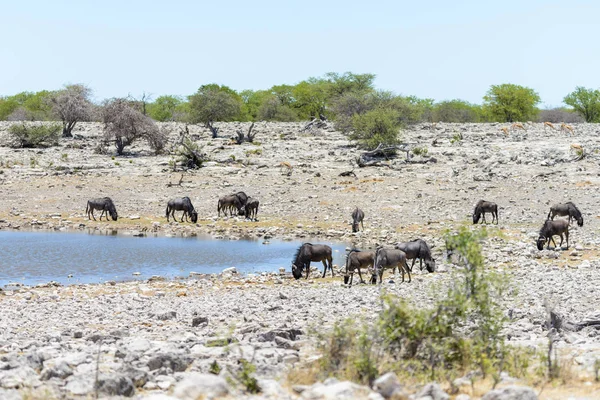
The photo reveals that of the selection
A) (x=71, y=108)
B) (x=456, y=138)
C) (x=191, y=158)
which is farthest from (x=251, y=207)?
(x=71, y=108)

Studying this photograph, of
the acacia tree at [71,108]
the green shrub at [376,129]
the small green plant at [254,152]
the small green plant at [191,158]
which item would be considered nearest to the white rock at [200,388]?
the small green plant at [191,158]

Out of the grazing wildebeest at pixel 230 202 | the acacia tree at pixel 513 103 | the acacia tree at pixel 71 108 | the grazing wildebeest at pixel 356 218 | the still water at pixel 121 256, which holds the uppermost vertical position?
the acacia tree at pixel 513 103

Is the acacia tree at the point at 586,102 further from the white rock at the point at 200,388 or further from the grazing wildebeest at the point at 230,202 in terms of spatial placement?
the white rock at the point at 200,388

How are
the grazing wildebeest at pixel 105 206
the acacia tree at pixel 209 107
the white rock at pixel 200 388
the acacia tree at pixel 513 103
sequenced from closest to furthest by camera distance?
the white rock at pixel 200 388, the grazing wildebeest at pixel 105 206, the acacia tree at pixel 209 107, the acacia tree at pixel 513 103

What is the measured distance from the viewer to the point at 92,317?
48.1ft

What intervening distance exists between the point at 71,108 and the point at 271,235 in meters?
31.9

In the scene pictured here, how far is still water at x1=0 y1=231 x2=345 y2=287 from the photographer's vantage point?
23109 millimetres

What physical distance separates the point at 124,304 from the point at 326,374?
28.0ft

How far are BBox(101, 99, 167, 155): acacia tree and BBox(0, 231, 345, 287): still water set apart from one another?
20259 millimetres

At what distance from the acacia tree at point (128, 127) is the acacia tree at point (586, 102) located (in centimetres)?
5301

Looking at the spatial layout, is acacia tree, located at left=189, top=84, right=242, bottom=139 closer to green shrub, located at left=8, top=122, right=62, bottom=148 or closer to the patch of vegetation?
green shrub, located at left=8, top=122, right=62, bottom=148

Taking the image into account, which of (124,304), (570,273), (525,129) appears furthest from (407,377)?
(525,129)

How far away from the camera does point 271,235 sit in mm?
30641

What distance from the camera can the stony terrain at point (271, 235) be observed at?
9.39m
